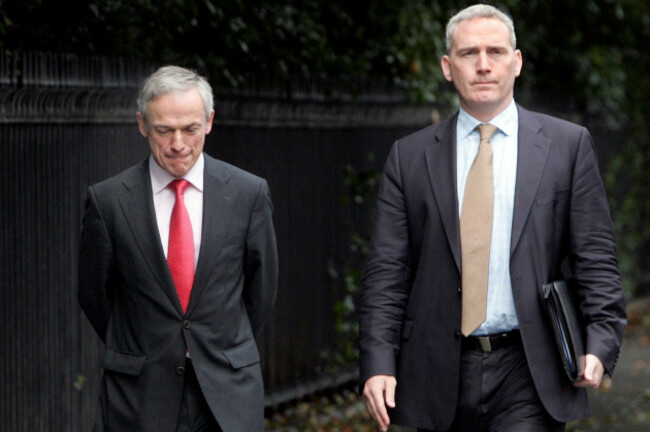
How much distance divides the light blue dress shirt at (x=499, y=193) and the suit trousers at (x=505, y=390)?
9 centimetres

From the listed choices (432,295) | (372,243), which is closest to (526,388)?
(432,295)

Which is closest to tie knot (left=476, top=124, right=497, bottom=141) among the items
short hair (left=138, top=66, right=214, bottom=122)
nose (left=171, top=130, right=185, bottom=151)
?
short hair (left=138, top=66, right=214, bottom=122)

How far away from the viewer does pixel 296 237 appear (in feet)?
31.4

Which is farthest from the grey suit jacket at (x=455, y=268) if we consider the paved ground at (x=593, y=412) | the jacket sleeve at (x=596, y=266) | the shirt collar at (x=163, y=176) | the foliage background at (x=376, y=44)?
the paved ground at (x=593, y=412)

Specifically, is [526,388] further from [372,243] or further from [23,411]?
[23,411]

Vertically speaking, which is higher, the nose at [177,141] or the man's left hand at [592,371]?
the nose at [177,141]

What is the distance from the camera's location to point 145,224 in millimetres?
4613

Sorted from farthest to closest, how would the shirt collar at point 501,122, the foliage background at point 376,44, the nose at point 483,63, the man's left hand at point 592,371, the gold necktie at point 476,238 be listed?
1. the foliage background at point 376,44
2. the shirt collar at point 501,122
3. the nose at point 483,63
4. the gold necktie at point 476,238
5. the man's left hand at point 592,371

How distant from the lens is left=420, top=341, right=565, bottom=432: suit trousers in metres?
4.71

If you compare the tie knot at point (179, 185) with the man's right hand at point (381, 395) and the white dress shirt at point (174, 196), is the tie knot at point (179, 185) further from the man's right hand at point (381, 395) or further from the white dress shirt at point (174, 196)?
the man's right hand at point (381, 395)

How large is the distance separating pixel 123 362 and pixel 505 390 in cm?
129

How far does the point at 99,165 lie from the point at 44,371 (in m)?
1.17

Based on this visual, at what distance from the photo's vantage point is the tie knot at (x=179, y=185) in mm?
4672

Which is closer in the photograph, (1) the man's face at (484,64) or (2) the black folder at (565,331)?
(2) the black folder at (565,331)
